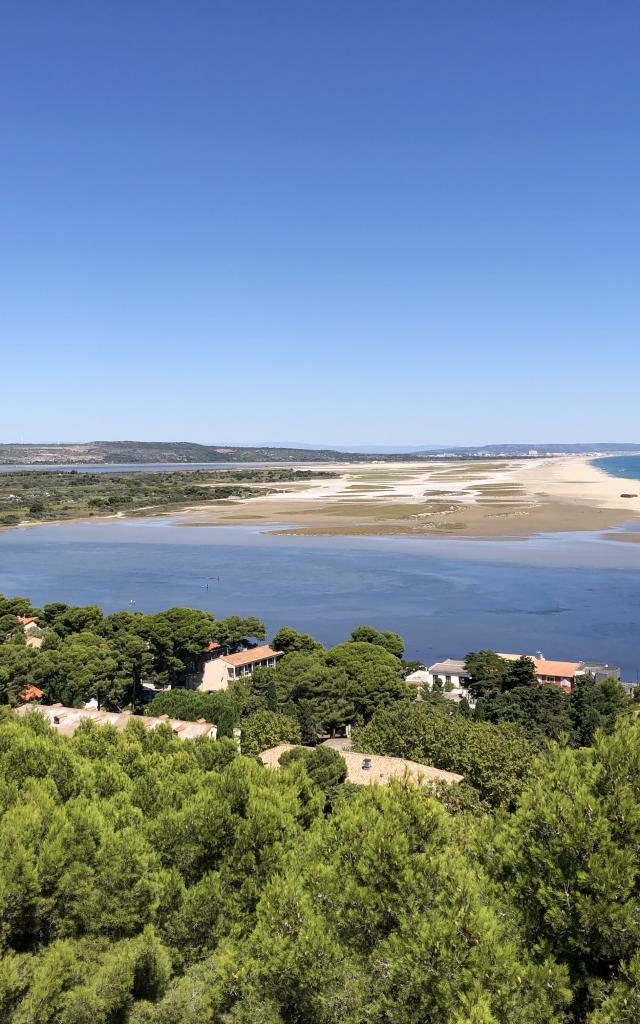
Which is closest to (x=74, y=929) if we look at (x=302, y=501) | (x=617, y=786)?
(x=617, y=786)

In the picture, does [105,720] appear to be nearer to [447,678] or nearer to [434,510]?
[447,678]

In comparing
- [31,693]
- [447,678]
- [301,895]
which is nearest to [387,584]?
[447,678]

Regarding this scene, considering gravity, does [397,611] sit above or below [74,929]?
below

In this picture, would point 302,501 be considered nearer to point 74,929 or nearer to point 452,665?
point 452,665

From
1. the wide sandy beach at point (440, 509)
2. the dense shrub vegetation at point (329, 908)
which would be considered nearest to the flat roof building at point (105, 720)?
the dense shrub vegetation at point (329, 908)

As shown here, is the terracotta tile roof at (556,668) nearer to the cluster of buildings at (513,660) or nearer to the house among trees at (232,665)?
the cluster of buildings at (513,660)

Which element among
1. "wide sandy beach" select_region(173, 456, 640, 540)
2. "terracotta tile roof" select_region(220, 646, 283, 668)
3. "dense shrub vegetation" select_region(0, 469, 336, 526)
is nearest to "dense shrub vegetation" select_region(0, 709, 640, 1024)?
"terracotta tile roof" select_region(220, 646, 283, 668)
